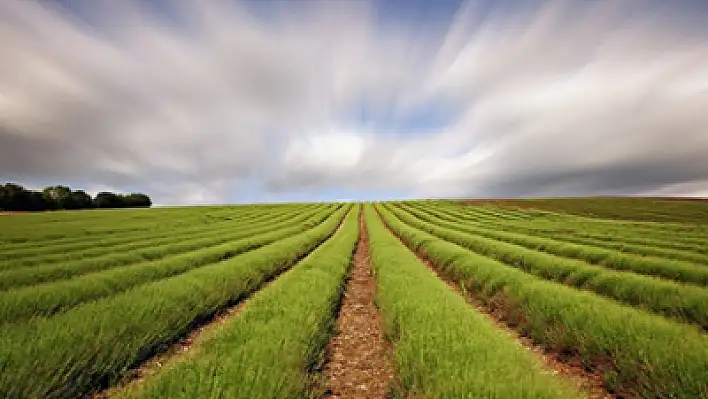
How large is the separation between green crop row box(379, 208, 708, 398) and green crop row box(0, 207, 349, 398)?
9.38 meters

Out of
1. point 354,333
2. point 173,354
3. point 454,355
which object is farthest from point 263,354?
point 354,333

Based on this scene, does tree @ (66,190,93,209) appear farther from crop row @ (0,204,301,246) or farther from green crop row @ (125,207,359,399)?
green crop row @ (125,207,359,399)

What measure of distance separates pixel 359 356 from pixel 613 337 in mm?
5562

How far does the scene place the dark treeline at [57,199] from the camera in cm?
9262

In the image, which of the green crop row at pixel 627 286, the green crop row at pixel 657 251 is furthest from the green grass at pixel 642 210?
the green crop row at pixel 627 286

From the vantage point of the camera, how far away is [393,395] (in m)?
5.89

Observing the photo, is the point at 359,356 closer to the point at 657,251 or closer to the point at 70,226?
the point at 657,251

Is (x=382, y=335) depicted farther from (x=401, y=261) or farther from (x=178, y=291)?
(x=401, y=261)

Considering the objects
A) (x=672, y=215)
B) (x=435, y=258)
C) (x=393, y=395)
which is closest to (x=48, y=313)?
(x=393, y=395)

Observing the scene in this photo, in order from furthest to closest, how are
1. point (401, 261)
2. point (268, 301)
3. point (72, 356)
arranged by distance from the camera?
point (401, 261), point (268, 301), point (72, 356)

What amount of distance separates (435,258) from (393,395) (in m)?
15.3

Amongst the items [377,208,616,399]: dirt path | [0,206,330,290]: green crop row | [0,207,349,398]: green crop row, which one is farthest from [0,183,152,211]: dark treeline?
[377,208,616,399]: dirt path

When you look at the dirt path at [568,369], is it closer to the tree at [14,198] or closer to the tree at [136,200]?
the tree at [14,198]

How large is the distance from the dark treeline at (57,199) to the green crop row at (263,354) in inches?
4641
